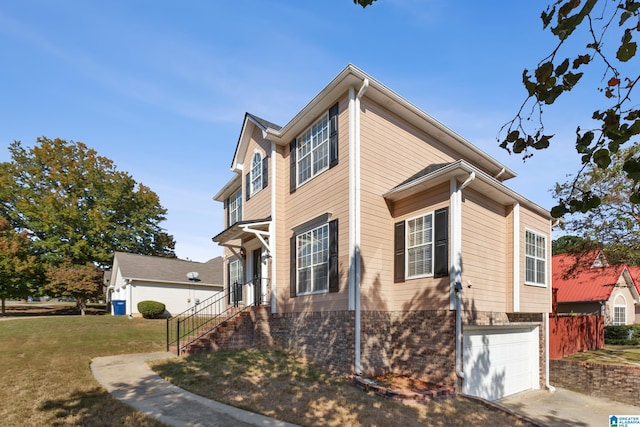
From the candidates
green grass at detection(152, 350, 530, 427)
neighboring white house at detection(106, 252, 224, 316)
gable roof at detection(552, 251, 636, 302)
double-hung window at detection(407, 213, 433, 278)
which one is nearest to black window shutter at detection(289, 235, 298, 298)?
green grass at detection(152, 350, 530, 427)

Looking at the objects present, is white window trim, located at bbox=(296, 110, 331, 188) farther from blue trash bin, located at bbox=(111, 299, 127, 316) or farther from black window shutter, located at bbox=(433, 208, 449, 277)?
blue trash bin, located at bbox=(111, 299, 127, 316)

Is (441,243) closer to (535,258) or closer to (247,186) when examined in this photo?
(535,258)

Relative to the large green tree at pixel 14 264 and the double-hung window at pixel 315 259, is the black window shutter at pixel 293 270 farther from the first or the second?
the large green tree at pixel 14 264

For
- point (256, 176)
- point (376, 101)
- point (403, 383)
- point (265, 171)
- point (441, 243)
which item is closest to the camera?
point (403, 383)

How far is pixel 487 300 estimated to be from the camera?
10.4 metres

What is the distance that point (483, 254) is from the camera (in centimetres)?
1041

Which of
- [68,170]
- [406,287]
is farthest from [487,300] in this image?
[68,170]

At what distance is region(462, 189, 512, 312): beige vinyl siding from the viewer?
9.81 metres

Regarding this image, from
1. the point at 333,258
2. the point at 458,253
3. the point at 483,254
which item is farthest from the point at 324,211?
the point at 483,254

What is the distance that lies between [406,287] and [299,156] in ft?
17.4

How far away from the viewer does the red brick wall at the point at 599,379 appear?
1130 cm

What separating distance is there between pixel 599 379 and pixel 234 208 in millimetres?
14625

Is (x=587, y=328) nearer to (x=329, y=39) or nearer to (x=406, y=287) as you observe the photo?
(x=406, y=287)

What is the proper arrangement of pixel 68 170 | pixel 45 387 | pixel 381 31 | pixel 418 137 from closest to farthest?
pixel 381 31 → pixel 45 387 → pixel 418 137 → pixel 68 170
